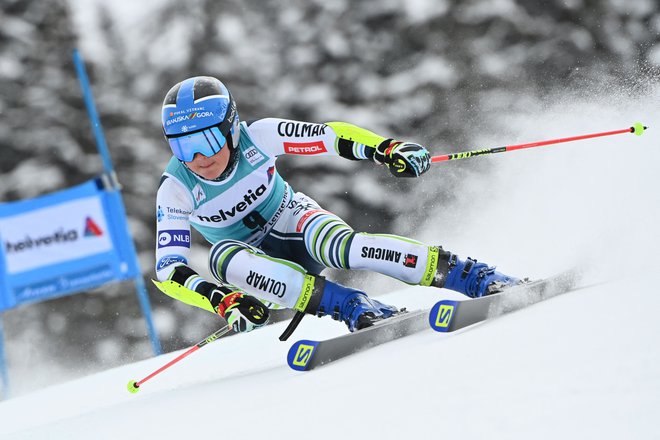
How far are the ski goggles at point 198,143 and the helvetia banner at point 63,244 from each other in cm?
312

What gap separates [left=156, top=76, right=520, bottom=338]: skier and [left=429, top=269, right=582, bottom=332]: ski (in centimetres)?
14

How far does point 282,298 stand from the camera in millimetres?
3398

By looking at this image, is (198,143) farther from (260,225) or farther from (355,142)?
(355,142)

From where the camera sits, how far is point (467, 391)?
183 centimetres

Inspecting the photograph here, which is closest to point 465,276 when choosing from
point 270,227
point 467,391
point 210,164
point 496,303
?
point 496,303

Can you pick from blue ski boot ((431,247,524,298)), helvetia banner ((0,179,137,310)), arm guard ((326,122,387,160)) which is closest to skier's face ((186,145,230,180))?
arm guard ((326,122,387,160))

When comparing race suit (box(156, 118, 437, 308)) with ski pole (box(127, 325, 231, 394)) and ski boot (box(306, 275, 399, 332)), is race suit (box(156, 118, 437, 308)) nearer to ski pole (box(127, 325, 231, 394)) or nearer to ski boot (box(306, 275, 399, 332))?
ski boot (box(306, 275, 399, 332))

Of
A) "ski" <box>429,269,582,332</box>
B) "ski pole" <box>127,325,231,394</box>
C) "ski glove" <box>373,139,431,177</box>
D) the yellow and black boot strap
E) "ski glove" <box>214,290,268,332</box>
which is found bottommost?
"ski pole" <box>127,325,231,394</box>

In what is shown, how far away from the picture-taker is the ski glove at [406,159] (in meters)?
3.26

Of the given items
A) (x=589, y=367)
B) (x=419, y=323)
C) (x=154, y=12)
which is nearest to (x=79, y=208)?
(x=419, y=323)

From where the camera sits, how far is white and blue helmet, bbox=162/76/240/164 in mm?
3348

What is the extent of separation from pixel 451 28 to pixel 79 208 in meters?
8.31

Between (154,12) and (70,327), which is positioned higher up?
(154,12)

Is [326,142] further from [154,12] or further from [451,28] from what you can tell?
[154,12]
